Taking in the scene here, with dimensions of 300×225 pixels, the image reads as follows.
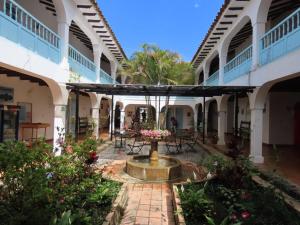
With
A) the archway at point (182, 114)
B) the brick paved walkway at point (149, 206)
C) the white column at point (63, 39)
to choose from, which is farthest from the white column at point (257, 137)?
the archway at point (182, 114)

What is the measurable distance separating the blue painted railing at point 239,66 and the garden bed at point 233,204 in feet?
17.1

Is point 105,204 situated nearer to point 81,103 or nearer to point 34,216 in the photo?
point 34,216

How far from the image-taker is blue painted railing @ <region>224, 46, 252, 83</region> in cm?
Answer: 1012

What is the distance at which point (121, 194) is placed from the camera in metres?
5.39

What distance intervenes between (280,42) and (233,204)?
475cm

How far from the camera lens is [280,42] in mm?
7266

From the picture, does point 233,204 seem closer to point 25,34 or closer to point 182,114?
point 25,34

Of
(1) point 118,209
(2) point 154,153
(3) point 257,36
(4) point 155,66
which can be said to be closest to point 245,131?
(4) point 155,66

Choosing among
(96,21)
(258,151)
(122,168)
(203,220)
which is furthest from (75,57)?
(203,220)

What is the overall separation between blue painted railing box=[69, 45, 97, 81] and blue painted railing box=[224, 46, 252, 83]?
6.99 m

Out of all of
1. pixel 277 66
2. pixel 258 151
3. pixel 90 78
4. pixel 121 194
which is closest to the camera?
pixel 121 194

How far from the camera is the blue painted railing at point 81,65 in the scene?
430 inches

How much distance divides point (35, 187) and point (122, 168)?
5353 millimetres

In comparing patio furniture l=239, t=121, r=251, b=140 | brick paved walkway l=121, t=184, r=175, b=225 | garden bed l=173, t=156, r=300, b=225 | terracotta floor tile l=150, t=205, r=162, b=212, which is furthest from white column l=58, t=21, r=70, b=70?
patio furniture l=239, t=121, r=251, b=140
